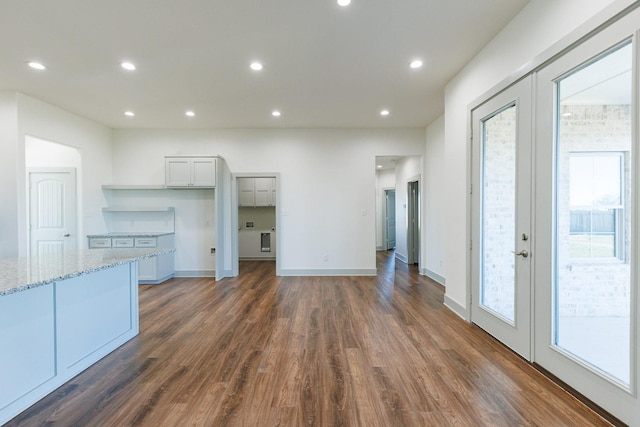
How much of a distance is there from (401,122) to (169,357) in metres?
5.07

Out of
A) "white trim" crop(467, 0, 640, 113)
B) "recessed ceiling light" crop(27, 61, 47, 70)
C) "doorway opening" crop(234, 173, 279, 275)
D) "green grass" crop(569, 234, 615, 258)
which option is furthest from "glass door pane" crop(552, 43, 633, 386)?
Result: "doorway opening" crop(234, 173, 279, 275)

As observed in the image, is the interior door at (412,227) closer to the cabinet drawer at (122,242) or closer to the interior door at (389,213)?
the interior door at (389,213)

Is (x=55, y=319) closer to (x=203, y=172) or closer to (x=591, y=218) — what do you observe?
(x=203, y=172)

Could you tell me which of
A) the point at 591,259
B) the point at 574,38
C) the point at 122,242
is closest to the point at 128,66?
the point at 122,242

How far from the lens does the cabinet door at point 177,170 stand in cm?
539

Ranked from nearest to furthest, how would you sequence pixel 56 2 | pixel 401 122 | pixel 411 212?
pixel 56 2, pixel 401 122, pixel 411 212

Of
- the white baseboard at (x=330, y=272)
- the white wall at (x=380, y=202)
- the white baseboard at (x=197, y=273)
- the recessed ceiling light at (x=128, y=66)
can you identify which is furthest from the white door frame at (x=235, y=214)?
the white wall at (x=380, y=202)

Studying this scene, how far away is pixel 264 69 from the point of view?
3381 millimetres

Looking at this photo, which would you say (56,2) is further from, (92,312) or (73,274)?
(92,312)

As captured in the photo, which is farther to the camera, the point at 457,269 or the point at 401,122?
the point at 401,122

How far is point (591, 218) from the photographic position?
1973 millimetres

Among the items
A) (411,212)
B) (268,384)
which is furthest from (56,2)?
(411,212)

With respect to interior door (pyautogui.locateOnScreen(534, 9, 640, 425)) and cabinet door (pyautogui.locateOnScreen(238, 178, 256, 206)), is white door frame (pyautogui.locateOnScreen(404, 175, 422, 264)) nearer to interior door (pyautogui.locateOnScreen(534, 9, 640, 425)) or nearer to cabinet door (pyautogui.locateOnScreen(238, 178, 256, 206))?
cabinet door (pyautogui.locateOnScreen(238, 178, 256, 206))

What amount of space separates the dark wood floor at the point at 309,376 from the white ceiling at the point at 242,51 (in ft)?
9.72
